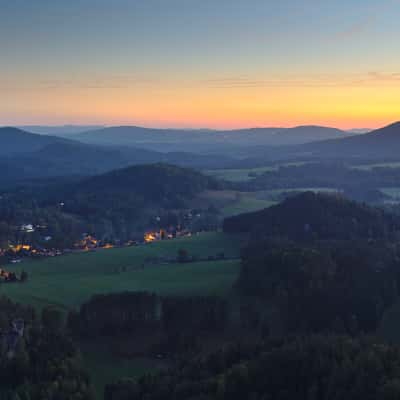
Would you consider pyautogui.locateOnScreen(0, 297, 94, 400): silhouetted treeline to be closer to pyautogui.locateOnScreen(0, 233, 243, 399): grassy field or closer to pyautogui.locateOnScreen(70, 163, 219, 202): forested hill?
pyautogui.locateOnScreen(0, 233, 243, 399): grassy field

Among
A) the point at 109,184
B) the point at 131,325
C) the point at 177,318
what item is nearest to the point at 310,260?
the point at 177,318

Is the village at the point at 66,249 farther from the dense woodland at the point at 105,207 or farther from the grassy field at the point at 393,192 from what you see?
the grassy field at the point at 393,192

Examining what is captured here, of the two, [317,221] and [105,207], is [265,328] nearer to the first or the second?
[317,221]

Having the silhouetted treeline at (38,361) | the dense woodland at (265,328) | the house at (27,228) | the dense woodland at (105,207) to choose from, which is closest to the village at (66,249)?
the house at (27,228)

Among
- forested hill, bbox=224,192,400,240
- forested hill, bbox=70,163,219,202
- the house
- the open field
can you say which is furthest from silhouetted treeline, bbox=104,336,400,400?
forested hill, bbox=70,163,219,202

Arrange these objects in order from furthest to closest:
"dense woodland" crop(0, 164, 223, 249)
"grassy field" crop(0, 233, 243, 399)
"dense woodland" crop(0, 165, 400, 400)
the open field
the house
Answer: the open field
"dense woodland" crop(0, 164, 223, 249)
the house
"grassy field" crop(0, 233, 243, 399)
"dense woodland" crop(0, 165, 400, 400)

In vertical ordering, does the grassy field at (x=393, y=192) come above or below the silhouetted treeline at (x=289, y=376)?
above

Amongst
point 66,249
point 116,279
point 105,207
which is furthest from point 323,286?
point 105,207
